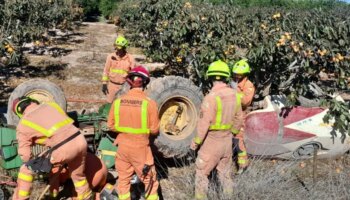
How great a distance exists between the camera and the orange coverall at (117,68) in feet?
25.2

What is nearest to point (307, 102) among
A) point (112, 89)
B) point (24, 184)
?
point (112, 89)

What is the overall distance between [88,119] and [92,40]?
47.8 ft

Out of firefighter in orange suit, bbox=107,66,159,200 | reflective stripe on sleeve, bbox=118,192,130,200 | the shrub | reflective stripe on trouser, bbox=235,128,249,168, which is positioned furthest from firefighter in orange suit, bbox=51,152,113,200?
the shrub

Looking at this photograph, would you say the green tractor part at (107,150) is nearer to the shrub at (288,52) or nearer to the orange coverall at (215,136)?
the orange coverall at (215,136)

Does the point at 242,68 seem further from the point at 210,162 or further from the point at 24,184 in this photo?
the point at 24,184

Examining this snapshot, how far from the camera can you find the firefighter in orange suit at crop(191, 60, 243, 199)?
203 inches

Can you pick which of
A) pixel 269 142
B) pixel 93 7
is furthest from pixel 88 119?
pixel 93 7

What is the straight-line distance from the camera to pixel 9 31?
11508 millimetres

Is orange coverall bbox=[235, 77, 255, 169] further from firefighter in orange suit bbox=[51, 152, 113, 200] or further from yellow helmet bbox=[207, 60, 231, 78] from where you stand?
firefighter in orange suit bbox=[51, 152, 113, 200]

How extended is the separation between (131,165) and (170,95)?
1386mm

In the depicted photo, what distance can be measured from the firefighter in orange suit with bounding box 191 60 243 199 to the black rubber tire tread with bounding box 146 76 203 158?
835 mm

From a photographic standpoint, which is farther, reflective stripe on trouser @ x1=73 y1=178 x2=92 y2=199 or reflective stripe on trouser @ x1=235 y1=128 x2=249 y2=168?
reflective stripe on trouser @ x1=235 y1=128 x2=249 y2=168

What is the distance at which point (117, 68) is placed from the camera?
7.70 m

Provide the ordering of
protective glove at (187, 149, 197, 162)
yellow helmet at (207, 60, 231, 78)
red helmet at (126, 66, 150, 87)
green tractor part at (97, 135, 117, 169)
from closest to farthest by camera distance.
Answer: red helmet at (126, 66, 150, 87) < yellow helmet at (207, 60, 231, 78) < green tractor part at (97, 135, 117, 169) < protective glove at (187, 149, 197, 162)
